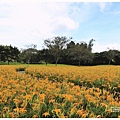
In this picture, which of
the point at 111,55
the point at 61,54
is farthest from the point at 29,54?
the point at 111,55

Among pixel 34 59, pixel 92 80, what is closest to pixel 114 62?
pixel 34 59

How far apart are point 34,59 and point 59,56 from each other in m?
5.92

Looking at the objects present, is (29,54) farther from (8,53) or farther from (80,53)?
(80,53)

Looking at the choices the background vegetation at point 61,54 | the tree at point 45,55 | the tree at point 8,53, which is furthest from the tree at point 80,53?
the tree at point 8,53

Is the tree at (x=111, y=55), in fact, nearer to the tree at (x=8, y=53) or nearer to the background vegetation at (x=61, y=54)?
the background vegetation at (x=61, y=54)

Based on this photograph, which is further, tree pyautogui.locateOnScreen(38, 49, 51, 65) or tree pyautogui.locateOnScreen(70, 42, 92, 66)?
tree pyautogui.locateOnScreen(38, 49, 51, 65)

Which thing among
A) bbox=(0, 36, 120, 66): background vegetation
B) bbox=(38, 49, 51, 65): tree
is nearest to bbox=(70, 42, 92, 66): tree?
bbox=(0, 36, 120, 66): background vegetation

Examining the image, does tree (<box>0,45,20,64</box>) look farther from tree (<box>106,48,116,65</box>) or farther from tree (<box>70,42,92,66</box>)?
tree (<box>106,48,116,65</box>)

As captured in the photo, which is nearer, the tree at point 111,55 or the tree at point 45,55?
the tree at point 45,55

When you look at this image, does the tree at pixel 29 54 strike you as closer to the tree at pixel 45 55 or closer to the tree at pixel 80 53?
the tree at pixel 45 55

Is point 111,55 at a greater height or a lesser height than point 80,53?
lesser

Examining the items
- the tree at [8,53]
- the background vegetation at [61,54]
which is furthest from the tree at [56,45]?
the tree at [8,53]

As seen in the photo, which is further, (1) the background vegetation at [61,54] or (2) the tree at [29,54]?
(2) the tree at [29,54]

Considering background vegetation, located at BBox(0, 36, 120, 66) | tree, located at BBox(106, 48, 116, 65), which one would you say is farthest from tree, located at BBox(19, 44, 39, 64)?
tree, located at BBox(106, 48, 116, 65)
